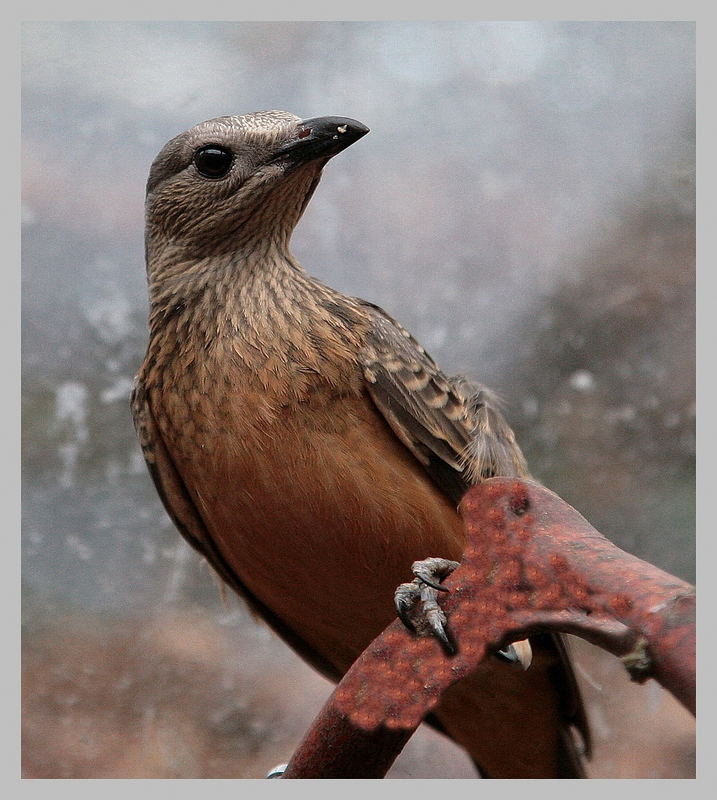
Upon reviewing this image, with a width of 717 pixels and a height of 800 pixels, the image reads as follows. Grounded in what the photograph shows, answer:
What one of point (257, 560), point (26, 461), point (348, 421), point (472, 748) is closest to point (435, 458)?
point (348, 421)

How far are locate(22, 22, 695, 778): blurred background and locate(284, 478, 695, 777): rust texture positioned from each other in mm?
1498

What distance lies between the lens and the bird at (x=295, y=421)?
2.02 m

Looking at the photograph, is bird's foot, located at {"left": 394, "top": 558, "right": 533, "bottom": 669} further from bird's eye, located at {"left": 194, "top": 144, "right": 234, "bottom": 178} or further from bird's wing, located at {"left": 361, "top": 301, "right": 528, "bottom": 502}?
bird's eye, located at {"left": 194, "top": 144, "right": 234, "bottom": 178}

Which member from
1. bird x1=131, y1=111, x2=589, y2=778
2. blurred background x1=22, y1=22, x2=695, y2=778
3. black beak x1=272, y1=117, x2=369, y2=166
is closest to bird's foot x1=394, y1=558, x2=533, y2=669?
bird x1=131, y1=111, x2=589, y2=778

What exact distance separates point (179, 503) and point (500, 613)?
92cm

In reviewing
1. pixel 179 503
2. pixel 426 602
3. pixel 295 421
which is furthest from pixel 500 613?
pixel 179 503

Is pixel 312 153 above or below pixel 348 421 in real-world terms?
above

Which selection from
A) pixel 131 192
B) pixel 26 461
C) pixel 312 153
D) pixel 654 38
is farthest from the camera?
pixel 26 461

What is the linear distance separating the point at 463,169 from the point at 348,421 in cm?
210

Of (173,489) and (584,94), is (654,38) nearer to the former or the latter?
(584,94)

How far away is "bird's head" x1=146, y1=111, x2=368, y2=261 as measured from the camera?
204 cm

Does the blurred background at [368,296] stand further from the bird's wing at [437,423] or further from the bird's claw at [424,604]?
the bird's claw at [424,604]

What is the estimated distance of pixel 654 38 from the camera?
284 cm

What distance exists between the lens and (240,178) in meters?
2.12
